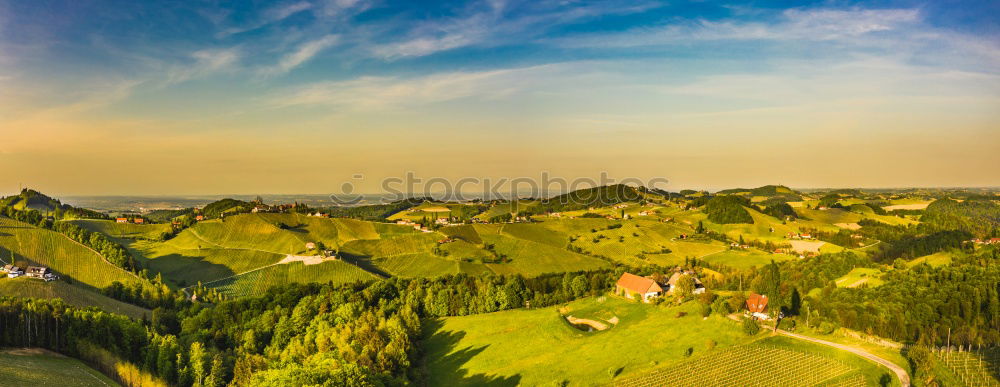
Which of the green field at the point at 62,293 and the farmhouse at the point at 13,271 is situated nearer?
the green field at the point at 62,293

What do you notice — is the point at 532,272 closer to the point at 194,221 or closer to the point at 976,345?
the point at 976,345

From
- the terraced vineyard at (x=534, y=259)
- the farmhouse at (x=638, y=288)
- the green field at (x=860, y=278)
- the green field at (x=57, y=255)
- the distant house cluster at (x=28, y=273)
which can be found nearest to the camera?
the farmhouse at (x=638, y=288)

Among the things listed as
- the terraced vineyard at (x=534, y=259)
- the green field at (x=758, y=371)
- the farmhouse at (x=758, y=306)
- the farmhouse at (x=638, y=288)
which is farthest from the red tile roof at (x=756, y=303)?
the terraced vineyard at (x=534, y=259)

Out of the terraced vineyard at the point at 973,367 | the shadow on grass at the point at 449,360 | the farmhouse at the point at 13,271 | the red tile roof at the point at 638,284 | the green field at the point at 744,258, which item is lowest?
the shadow on grass at the point at 449,360

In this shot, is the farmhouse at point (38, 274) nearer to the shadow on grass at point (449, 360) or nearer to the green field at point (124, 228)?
the green field at point (124, 228)

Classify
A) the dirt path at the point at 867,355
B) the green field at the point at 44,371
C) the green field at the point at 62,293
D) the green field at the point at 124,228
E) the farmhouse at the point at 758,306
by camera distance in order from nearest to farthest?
the dirt path at the point at 867,355 → the green field at the point at 44,371 → the farmhouse at the point at 758,306 → the green field at the point at 62,293 → the green field at the point at 124,228

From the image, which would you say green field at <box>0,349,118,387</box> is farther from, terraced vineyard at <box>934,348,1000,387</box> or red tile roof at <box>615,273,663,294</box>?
terraced vineyard at <box>934,348,1000,387</box>

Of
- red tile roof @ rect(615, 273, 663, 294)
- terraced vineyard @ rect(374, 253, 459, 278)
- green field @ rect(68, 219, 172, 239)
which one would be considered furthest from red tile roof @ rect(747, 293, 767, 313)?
green field @ rect(68, 219, 172, 239)
